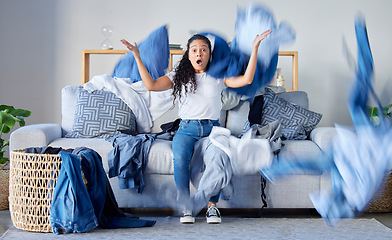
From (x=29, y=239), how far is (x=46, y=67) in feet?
7.94

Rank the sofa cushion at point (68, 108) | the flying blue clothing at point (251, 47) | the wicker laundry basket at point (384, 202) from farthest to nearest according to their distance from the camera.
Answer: the sofa cushion at point (68, 108) → the wicker laundry basket at point (384, 202) → the flying blue clothing at point (251, 47)

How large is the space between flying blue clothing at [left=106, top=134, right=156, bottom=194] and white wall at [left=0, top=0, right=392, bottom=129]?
175cm

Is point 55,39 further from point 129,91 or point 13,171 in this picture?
point 13,171

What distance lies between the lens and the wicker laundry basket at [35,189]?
7.66 feet

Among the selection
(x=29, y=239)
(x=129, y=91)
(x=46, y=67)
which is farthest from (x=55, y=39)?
(x=29, y=239)

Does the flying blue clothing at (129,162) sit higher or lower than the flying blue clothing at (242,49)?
lower

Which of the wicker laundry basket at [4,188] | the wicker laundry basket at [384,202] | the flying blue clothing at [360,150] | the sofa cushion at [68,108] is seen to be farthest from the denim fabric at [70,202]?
the wicker laundry basket at [384,202]

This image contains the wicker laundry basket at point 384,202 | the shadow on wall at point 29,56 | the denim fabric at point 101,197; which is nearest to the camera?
the denim fabric at point 101,197

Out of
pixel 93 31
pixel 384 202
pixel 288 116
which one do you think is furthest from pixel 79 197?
pixel 93 31

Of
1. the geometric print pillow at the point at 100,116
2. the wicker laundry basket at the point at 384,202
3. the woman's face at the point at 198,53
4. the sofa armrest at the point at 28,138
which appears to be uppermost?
the woman's face at the point at 198,53

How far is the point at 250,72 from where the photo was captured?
2.35 meters

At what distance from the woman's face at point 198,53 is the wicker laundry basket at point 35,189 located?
3.01ft

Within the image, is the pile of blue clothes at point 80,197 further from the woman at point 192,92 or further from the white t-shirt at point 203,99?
the white t-shirt at point 203,99

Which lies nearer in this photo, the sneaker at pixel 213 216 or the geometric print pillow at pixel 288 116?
the sneaker at pixel 213 216
